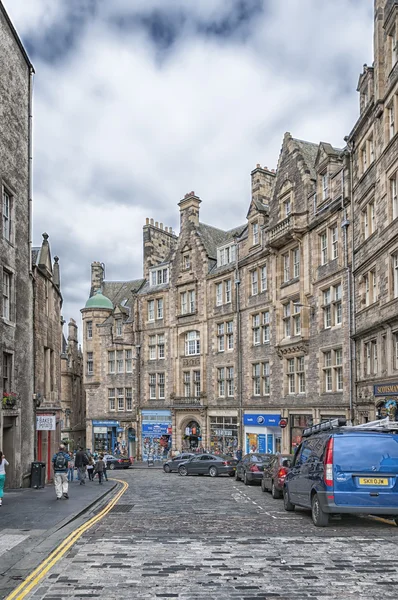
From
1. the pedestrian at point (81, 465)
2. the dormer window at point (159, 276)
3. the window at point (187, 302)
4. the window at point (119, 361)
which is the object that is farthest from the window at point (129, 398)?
the pedestrian at point (81, 465)

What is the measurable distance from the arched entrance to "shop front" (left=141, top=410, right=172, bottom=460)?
1531 millimetres

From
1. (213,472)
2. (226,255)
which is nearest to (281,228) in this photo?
(226,255)

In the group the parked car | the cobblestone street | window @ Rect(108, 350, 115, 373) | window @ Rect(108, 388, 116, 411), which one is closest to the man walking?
the cobblestone street

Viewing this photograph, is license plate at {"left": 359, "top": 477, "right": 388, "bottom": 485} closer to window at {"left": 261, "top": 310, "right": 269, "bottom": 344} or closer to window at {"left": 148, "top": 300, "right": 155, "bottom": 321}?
window at {"left": 261, "top": 310, "right": 269, "bottom": 344}

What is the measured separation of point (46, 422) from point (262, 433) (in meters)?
20.2

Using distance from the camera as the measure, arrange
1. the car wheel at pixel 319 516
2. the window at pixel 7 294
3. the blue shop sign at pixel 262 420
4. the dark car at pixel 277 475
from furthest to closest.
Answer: the blue shop sign at pixel 262 420
the window at pixel 7 294
the dark car at pixel 277 475
the car wheel at pixel 319 516

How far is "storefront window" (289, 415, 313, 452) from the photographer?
3612 cm

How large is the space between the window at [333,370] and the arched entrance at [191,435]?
1661 cm

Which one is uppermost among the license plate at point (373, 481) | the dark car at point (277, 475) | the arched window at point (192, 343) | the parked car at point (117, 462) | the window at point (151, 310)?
the window at point (151, 310)

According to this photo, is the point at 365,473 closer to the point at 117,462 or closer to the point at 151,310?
the point at 117,462

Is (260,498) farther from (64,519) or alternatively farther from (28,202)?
(28,202)

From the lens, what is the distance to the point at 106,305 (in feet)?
198

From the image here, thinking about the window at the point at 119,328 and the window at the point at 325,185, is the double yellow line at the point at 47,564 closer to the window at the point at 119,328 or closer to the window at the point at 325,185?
the window at the point at 325,185

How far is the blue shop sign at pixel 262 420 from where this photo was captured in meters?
39.1
